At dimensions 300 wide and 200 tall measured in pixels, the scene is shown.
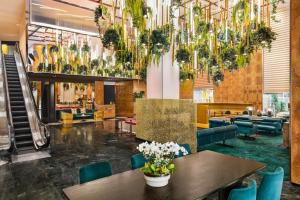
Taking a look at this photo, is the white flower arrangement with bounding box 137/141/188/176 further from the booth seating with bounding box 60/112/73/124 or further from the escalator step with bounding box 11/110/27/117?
the booth seating with bounding box 60/112/73/124

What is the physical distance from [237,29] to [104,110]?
1207 centimetres

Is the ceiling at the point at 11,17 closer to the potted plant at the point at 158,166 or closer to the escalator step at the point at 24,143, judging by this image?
the escalator step at the point at 24,143

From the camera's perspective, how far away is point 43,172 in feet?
16.0

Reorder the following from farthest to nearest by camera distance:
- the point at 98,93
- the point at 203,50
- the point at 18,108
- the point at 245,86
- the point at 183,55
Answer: the point at 98,93, the point at 245,86, the point at 203,50, the point at 18,108, the point at 183,55

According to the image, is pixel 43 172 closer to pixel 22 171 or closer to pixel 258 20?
pixel 22 171

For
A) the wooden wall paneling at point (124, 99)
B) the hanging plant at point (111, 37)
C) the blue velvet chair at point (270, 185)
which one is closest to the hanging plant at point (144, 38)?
the hanging plant at point (111, 37)

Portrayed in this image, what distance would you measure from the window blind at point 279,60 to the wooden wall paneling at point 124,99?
1031 cm

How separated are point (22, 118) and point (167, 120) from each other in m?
5.13

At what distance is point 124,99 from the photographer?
18.9 metres

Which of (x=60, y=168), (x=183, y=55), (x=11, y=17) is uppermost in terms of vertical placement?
(x=11, y=17)

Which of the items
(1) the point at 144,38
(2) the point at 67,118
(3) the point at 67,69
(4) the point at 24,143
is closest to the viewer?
(1) the point at 144,38

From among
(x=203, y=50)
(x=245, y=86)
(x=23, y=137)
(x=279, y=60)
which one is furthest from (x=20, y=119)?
(x=279, y=60)

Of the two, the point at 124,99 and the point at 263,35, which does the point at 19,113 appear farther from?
the point at 124,99

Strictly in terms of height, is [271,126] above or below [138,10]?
below
